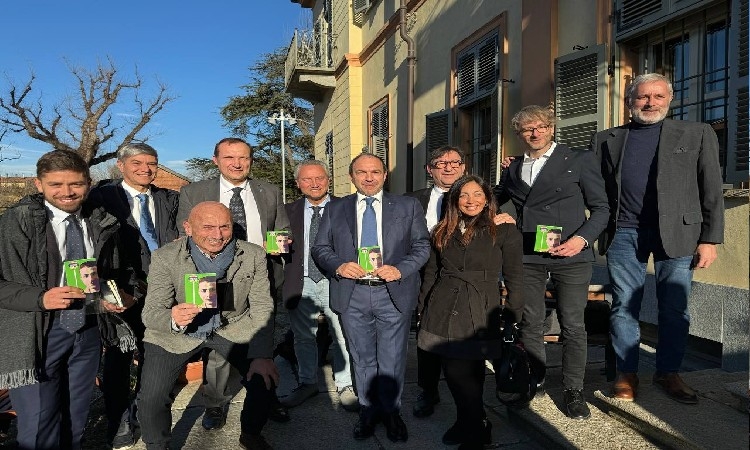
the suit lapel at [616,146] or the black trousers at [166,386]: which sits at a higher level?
the suit lapel at [616,146]

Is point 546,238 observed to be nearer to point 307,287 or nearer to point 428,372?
point 428,372

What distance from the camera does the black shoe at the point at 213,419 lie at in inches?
145

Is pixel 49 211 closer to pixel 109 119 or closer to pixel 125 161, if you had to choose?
pixel 125 161

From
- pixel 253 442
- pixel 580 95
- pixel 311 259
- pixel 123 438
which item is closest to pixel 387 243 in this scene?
pixel 311 259

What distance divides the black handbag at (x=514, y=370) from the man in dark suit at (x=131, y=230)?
7.41 ft

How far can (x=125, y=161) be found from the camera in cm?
360

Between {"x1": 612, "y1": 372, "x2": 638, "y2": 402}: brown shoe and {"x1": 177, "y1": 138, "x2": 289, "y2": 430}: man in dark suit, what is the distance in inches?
84.7

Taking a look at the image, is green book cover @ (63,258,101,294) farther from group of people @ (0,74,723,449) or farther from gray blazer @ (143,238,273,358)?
gray blazer @ (143,238,273,358)

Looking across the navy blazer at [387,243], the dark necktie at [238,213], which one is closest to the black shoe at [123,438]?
the dark necktie at [238,213]

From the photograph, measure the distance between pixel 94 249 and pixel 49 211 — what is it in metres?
0.29

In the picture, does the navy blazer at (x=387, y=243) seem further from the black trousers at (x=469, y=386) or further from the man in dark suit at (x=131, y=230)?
the man in dark suit at (x=131, y=230)

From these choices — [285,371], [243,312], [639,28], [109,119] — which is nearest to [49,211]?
[243,312]

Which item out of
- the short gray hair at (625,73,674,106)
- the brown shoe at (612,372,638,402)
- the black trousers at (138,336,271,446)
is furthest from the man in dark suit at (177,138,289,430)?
the short gray hair at (625,73,674,106)

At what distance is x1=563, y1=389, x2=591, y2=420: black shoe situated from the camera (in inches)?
132
